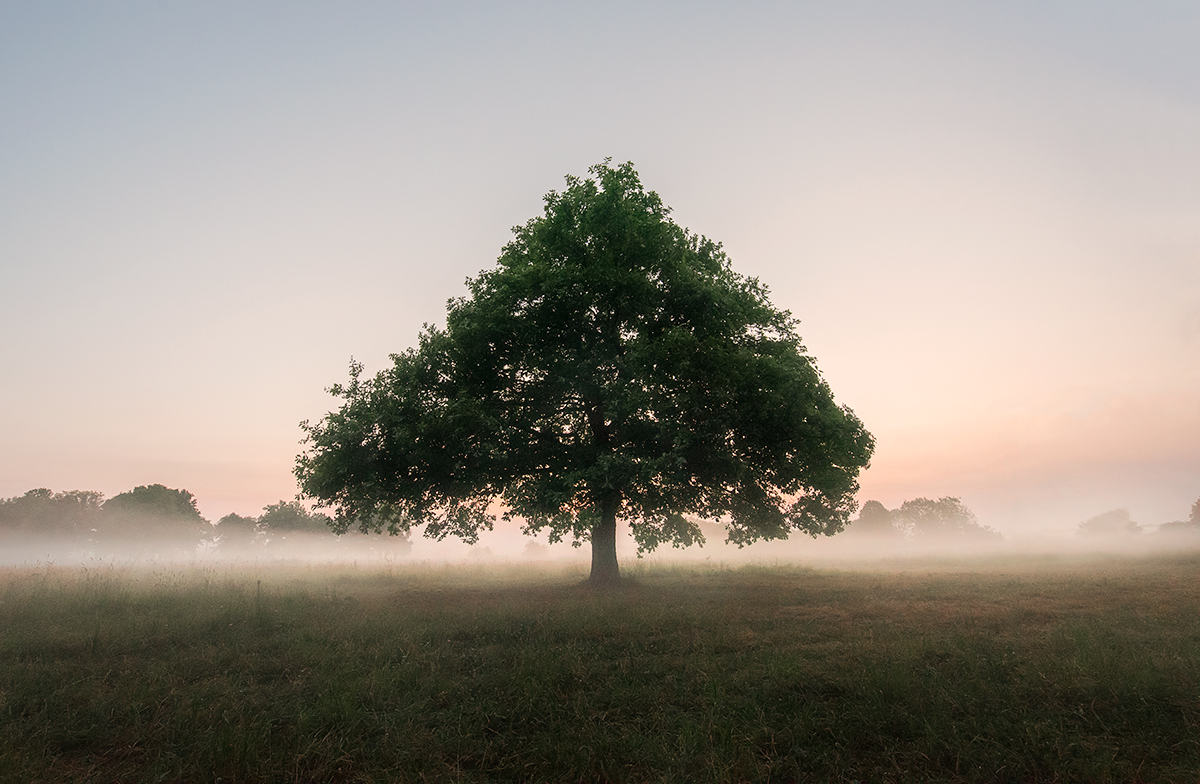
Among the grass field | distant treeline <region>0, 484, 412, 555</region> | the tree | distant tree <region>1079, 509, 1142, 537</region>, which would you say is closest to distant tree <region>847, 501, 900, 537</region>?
distant tree <region>1079, 509, 1142, 537</region>

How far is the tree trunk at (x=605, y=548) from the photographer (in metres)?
22.2

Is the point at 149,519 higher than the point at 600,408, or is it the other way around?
the point at 600,408

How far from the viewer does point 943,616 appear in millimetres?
13633

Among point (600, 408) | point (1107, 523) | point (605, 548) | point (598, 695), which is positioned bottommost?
point (1107, 523)

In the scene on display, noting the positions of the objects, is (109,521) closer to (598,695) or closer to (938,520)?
(598,695)

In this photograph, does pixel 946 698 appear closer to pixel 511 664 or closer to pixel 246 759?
pixel 511 664

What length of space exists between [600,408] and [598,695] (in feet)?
48.3

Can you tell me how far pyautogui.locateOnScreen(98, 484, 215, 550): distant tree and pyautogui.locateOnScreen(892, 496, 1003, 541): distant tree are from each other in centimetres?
16039

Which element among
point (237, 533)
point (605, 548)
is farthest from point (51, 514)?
point (605, 548)

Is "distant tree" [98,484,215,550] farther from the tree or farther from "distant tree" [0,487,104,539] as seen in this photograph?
the tree

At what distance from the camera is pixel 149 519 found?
95.2 meters

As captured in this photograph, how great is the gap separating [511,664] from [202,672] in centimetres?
505

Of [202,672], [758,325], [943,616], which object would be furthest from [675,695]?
[758,325]

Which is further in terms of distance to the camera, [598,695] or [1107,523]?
[1107,523]
